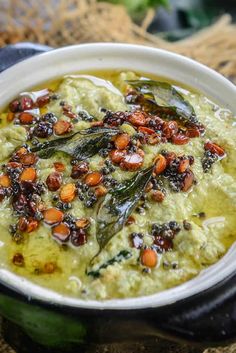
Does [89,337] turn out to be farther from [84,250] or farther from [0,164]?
[0,164]

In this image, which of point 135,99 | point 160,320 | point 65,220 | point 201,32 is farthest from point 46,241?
point 201,32

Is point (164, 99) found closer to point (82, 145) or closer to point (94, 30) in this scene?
point (82, 145)

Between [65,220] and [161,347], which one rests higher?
[65,220]

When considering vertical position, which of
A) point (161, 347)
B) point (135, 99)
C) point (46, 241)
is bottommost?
point (161, 347)

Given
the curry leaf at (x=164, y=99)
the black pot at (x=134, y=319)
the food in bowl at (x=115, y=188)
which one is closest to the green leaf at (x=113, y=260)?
the food in bowl at (x=115, y=188)

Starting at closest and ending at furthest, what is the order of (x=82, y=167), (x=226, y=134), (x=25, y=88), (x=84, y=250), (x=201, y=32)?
(x=84, y=250) < (x=82, y=167) < (x=226, y=134) < (x=25, y=88) < (x=201, y=32)

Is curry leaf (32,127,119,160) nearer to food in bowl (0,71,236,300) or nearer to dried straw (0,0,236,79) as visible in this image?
food in bowl (0,71,236,300)
